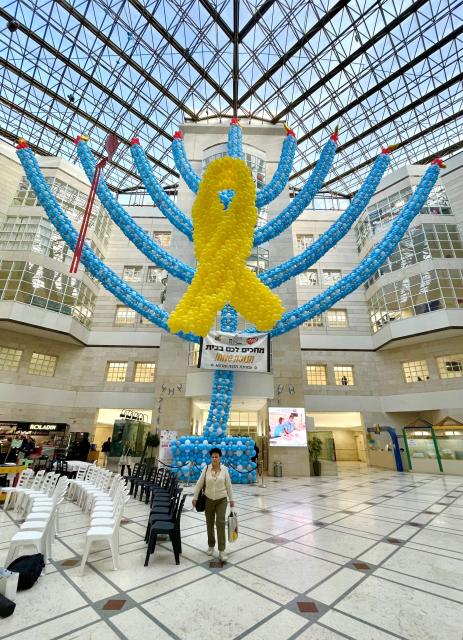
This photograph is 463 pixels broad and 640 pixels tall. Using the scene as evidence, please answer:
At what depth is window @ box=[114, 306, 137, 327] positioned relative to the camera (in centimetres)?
1938

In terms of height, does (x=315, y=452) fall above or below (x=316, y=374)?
below

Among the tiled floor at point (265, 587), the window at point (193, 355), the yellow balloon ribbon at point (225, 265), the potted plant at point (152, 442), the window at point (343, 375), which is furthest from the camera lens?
the window at point (343, 375)

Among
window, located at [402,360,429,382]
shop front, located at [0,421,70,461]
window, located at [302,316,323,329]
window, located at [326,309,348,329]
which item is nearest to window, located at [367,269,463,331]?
window, located at [326,309,348,329]

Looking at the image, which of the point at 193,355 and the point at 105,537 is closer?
the point at 105,537

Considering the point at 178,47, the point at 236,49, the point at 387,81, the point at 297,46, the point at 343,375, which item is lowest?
the point at 343,375

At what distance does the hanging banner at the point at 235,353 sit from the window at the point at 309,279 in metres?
12.2

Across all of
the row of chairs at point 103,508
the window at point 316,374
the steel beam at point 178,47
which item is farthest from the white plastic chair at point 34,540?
the steel beam at point 178,47

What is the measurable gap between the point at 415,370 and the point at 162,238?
18760 mm

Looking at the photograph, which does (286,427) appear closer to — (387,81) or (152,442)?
(152,442)

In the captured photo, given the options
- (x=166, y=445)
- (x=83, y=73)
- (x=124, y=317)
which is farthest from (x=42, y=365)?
(x=83, y=73)

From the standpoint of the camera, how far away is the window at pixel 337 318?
66.5ft

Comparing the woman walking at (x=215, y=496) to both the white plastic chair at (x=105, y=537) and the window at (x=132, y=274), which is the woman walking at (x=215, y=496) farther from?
the window at (x=132, y=274)

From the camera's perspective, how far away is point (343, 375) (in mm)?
18938

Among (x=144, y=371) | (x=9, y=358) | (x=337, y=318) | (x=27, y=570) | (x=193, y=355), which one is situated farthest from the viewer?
(x=337, y=318)
